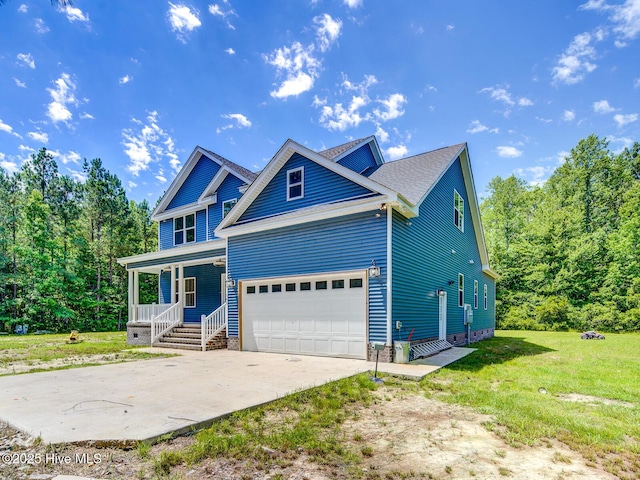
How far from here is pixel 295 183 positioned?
453 inches

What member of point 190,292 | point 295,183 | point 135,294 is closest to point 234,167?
point 295,183

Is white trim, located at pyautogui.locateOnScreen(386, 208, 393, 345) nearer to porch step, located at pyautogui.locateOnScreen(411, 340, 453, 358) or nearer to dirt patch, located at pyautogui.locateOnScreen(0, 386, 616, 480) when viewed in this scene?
porch step, located at pyautogui.locateOnScreen(411, 340, 453, 358)

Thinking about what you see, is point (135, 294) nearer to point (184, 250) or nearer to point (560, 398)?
point (184, 250)

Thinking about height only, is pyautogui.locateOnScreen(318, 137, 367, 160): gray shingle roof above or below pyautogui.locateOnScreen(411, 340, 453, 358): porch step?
above

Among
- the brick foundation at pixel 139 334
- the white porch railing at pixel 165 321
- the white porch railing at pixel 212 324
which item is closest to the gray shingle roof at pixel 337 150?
the white porch railing at pixel 212 324

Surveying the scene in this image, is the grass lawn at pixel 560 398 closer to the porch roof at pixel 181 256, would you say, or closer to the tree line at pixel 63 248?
the porch roof at pixel 181 256

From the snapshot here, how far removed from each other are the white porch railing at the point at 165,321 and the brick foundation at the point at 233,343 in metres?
3.26

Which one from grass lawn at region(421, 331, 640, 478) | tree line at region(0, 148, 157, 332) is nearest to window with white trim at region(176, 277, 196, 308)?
grass lawn at region(421, 331, 640, 478)

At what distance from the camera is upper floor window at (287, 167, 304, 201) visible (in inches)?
445

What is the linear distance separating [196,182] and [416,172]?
35.5 feet

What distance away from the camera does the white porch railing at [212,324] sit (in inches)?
477

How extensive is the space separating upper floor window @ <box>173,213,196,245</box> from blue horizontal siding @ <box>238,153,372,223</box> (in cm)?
593

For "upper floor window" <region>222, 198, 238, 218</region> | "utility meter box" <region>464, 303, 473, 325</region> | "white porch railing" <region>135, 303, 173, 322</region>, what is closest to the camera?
"white porch railing" <region>135, 303, 173, 322</region>

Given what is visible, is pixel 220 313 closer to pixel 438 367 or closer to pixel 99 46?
pixel 438 367
